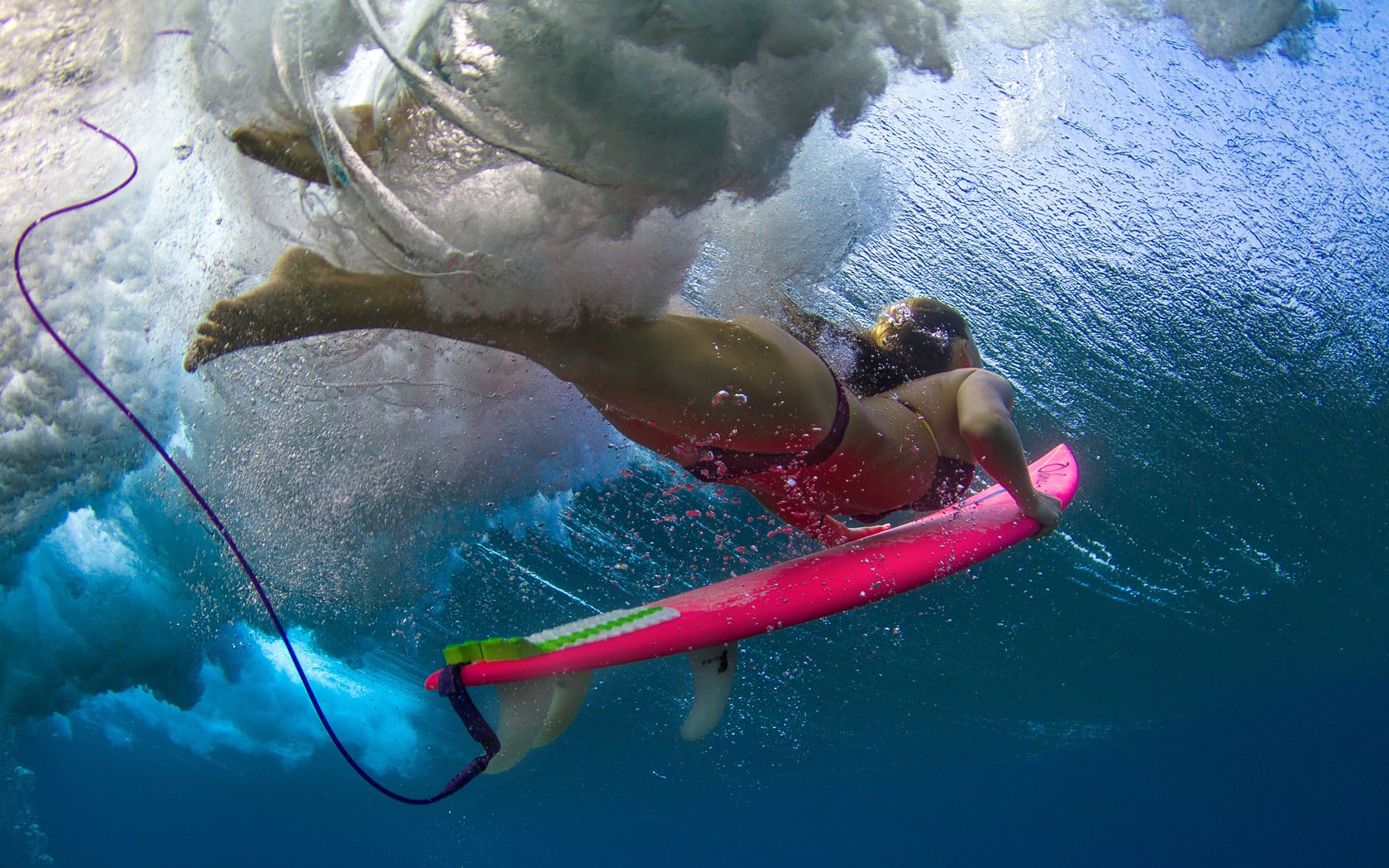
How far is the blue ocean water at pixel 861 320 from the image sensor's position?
3.80 meters

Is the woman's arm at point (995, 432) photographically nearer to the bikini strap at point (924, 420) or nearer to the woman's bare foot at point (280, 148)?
the bikini strap at point (924, 420)

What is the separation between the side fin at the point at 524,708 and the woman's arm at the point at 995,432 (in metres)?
2.02

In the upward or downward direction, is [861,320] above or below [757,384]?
below

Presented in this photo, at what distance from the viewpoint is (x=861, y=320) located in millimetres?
5949

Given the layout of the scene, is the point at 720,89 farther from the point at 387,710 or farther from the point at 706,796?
the point at 706,796

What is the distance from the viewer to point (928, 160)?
15.6 ft

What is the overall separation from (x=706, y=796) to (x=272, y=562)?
40518mm

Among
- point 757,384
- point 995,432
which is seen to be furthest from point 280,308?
point 995,432

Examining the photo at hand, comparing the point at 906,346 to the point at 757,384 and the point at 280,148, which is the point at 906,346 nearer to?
the point at 757,384

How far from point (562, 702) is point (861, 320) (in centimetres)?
416

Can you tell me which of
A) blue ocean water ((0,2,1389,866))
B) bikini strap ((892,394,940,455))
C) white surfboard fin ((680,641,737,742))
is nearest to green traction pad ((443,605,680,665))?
white surfboard fin ((680,641,737,742))

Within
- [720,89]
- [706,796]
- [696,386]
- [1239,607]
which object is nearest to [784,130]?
[720,89]

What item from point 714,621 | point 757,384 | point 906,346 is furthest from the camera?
point 906,346

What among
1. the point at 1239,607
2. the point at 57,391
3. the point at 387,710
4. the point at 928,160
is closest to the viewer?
the point at 928,160
